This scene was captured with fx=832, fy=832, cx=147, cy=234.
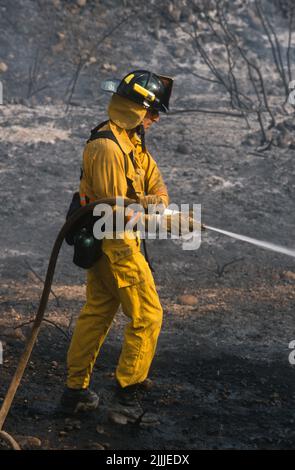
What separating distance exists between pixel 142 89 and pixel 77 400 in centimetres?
180

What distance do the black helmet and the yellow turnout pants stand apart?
0.85 meters

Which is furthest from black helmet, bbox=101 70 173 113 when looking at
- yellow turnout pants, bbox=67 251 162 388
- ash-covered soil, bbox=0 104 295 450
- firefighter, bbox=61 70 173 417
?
ash-covered soil, bbox=0 104 295 450

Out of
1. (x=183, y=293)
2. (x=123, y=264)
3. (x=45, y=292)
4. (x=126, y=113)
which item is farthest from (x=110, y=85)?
(x=183, y=293)

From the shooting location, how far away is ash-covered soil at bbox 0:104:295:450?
15.5ft

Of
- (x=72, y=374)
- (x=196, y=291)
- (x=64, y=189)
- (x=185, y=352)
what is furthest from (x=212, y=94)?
(x=72, y=374)

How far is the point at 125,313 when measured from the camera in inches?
182

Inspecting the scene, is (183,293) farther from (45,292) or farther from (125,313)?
(45,292)

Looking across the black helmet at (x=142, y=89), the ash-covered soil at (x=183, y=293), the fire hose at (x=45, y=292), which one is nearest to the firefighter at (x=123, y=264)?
the black helmet at (x=142, y=89)

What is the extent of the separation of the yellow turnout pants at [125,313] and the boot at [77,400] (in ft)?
0.11

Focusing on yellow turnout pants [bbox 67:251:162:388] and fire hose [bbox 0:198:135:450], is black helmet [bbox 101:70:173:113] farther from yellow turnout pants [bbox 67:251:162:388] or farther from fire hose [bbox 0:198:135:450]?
yellow turnout pants [bbox 67:251:162:388]

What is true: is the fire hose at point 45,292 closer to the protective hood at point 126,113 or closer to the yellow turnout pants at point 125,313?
the yellow turnout pants at point 125,313

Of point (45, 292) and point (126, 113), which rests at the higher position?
point (126, 113)

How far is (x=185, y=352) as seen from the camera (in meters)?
5.81

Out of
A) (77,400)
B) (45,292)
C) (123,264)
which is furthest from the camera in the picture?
(77,400)
